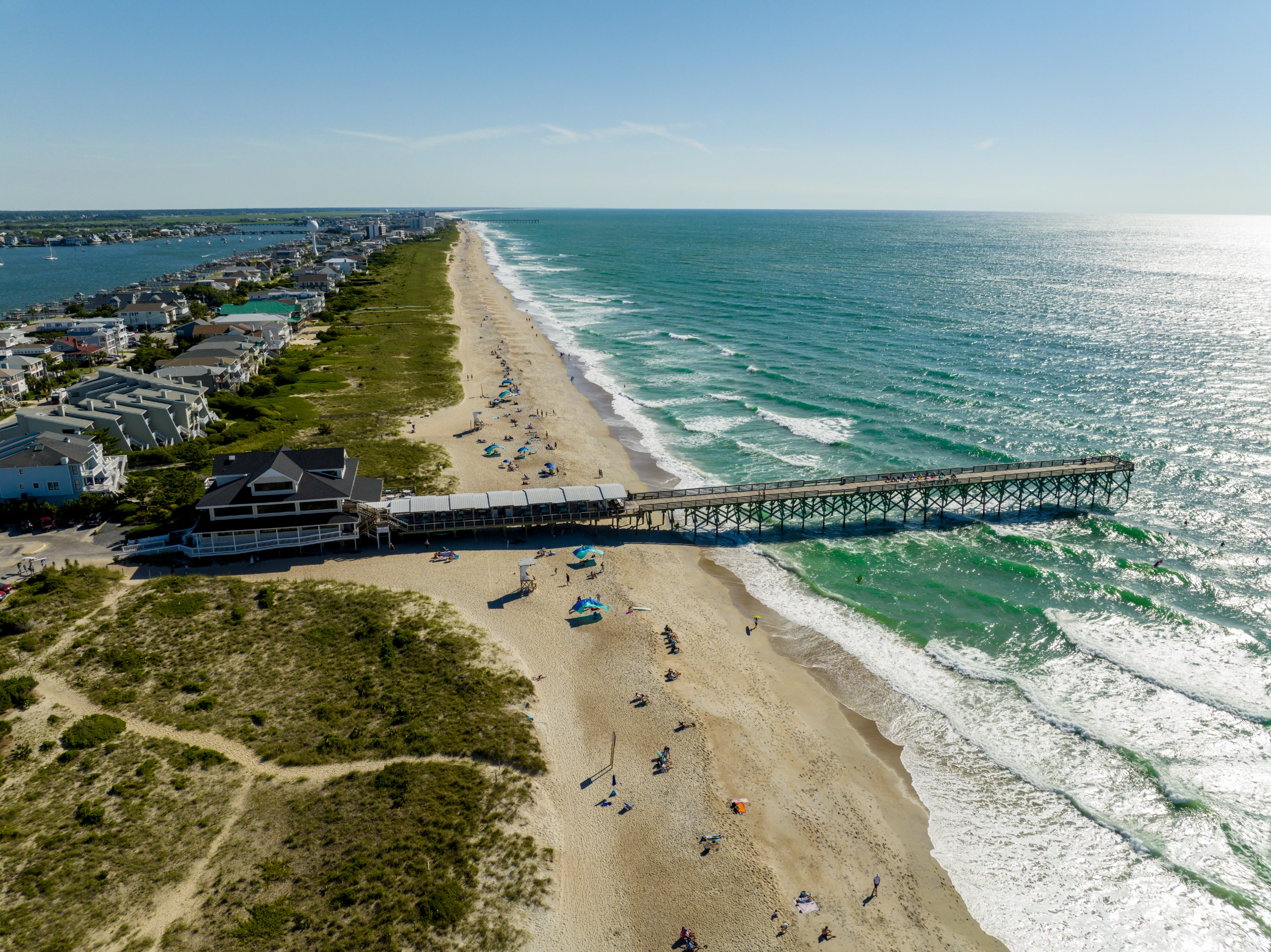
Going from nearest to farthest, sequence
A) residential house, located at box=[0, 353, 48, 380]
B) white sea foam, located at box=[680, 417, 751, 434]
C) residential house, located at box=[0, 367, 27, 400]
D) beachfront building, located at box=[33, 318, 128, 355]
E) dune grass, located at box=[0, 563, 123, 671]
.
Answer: dune grass, located at box=[0, 563, 123, 671], white sea foam, located at box=[680, 417, 751, 434], residential house, located at box=[0, 367, 27, 400], residential house, located at box=[0, 353, 48, 380], beachfront building, located at box=[33, 318, 128, 355]

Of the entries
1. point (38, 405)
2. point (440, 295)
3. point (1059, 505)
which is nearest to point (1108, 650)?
point (1059, 505)

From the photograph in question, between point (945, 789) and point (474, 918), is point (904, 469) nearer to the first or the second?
point (945, 789)

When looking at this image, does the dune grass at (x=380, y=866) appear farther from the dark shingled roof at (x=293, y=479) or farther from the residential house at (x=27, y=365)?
the residential house at (x=27, y=365)

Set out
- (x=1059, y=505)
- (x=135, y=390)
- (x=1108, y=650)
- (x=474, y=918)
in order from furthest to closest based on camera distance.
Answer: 1. (x=135, y=390)
2. (x=1059, y=505)
3. (x=1108, y=650)
4. (x=474, y=918)

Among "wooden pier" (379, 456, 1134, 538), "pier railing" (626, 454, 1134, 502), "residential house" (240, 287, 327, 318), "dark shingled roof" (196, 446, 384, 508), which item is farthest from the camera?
"residential house" (240, 287, 327, 318)

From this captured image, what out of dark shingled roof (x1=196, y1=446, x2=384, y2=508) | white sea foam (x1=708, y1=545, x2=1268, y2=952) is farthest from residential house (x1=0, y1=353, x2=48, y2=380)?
white sea foam (x1=708, y1=545, x2=1268, y2=952)

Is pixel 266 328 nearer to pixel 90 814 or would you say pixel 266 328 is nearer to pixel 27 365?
pixel 27 365

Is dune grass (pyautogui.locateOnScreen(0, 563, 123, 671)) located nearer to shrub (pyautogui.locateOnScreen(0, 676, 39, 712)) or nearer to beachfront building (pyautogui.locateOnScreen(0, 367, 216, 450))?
shrub (pyautogui.locateOnScreen(0, 676, 39, 712))
